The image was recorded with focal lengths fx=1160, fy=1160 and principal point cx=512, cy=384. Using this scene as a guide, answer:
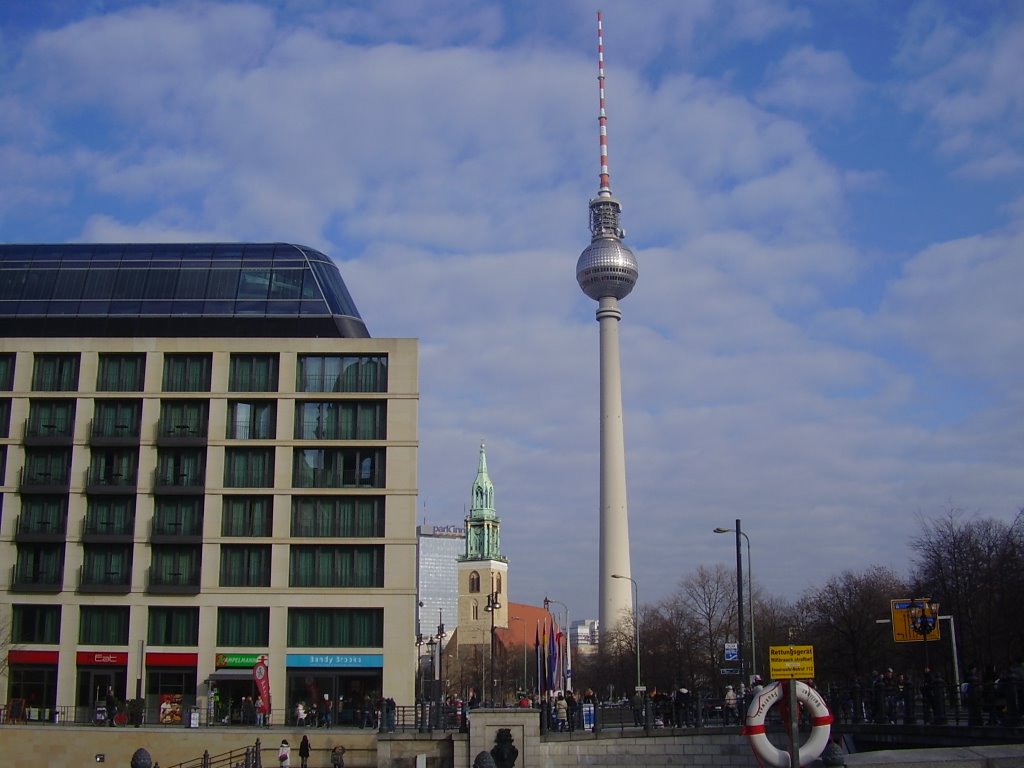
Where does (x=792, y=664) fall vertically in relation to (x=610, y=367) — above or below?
below

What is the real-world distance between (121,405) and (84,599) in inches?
407

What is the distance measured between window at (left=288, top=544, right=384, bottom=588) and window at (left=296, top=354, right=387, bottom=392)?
333 inches

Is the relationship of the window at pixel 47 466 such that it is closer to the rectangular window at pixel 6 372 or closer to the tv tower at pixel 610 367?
the rectangular window at pixel 6 372

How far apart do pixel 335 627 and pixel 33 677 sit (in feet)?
50.7

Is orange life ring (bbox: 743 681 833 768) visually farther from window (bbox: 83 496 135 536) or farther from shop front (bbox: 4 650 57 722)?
shop front (bbox: 4 650 57 722)

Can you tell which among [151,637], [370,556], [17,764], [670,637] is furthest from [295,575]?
[670,637]

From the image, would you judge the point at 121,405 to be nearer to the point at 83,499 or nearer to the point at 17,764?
the point at 83,499

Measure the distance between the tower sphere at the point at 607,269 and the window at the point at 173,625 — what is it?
91862 millimetres

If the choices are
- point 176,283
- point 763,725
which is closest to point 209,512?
point 176,283

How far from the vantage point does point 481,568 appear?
17475 cm

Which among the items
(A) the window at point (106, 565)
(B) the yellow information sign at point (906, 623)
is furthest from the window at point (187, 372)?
(B) the yellow information sign at point (906, 623)

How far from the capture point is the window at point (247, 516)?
2384 inches

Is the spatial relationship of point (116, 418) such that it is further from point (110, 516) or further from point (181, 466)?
point (110, 516)

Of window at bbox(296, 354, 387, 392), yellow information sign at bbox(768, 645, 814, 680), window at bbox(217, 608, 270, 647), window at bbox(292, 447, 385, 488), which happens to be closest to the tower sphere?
window at bbox(296, 354, 387, 392)
